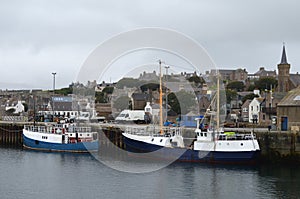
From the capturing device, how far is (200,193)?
92.9 feet

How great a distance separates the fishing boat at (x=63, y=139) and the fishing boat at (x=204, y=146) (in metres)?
6.95

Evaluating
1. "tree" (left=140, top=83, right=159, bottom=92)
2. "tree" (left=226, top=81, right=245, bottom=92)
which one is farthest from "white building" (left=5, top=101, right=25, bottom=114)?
"tree" (left=226, top=81, right=245, bottom=92)

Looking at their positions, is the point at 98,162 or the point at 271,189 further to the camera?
the point at 98,162

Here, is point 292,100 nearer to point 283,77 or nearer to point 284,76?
point 283,77

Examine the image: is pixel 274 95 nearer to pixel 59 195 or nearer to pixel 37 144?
pixel 37 144

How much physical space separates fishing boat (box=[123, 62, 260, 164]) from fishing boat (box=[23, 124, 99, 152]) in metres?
6.95

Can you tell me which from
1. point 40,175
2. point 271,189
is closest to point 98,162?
point 40,175

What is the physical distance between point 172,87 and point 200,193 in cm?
6528

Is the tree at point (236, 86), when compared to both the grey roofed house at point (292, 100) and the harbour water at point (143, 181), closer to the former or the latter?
the grey roofed house at point (292, 100)

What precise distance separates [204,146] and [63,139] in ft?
53.9

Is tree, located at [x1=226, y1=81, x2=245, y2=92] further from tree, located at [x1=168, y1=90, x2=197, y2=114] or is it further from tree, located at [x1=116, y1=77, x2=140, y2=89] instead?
tree, located at [x1=168, y1=90, x2=197, y2=114]

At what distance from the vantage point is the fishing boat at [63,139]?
154 feet

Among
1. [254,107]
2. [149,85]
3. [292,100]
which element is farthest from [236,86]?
[292,100]

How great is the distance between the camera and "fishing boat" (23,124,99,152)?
47.0 metres
